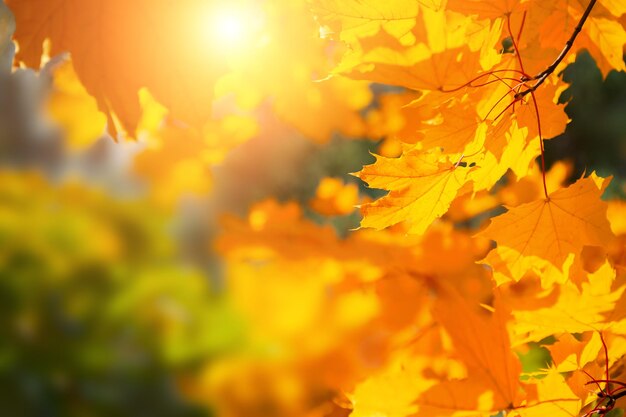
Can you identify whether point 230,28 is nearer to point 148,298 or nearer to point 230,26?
point 230,26

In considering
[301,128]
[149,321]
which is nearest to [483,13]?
[301,128]

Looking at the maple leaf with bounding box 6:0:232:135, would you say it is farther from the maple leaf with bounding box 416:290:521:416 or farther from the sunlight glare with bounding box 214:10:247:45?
the maple leaf with bounding box 416:290:521:416

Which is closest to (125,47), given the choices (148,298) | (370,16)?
(370,16)

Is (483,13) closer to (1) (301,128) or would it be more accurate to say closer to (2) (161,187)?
(1) (301,128)

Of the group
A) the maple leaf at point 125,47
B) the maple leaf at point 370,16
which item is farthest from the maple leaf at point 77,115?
the maple leaf at point 370,16

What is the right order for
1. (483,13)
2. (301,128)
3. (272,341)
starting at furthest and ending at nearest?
(272,341) → (301,128) → (483,13)

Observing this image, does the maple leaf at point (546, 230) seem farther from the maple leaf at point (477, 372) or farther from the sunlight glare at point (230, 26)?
the sunlight glare at point (230, 26)
